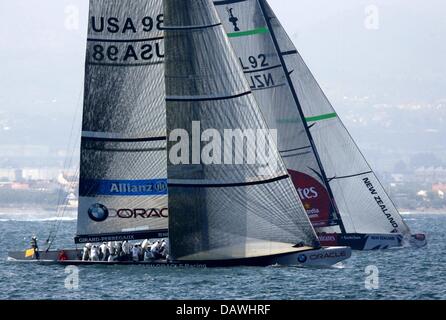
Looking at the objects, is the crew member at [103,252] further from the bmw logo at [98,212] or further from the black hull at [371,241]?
the black hull at [371,241]

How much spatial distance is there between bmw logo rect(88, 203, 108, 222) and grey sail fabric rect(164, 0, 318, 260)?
3.42 m

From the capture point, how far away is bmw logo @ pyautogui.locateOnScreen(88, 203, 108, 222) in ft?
148

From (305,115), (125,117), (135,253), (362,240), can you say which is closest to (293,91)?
(305,115)

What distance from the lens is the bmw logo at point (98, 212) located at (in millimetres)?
45062

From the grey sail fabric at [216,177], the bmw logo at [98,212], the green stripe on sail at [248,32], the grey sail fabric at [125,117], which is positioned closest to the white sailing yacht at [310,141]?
the green stripe on sail at [248,32]

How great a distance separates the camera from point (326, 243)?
54000 mm

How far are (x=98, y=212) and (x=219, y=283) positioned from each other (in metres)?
6.53

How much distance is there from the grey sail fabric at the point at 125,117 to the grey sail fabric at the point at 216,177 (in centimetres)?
172

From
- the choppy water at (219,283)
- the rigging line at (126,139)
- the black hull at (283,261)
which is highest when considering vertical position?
the rigging line at (126,139)

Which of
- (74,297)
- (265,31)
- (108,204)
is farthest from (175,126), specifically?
(265,31)

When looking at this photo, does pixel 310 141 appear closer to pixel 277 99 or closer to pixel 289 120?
pixel 289 120

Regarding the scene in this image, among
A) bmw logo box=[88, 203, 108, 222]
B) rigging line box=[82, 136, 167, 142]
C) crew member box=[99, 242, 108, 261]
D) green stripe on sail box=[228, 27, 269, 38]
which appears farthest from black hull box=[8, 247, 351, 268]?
green stripe on sail box=[228, 27, 269, 38]
